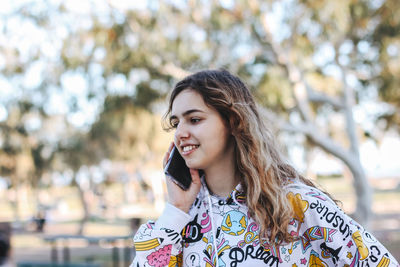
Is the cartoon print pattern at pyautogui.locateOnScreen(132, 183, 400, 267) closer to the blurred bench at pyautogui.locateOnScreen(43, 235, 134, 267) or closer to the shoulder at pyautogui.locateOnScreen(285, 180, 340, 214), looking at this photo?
the shoulder at pyautogui.locateOnScreen(285, 180, 340, 214)

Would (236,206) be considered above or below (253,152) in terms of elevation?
below

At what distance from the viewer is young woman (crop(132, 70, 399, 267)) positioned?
5.46ft

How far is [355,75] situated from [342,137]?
817cm

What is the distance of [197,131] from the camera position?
1796mm

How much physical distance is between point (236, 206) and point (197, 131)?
32 cm

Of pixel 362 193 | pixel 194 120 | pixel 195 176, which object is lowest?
pixel 362 193

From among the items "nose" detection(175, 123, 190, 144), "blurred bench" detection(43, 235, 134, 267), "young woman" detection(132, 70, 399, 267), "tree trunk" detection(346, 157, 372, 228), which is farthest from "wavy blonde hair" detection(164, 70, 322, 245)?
"tree trunk" detection(346, 157, 372, 228)

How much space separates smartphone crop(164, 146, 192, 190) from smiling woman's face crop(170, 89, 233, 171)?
9 centimetres

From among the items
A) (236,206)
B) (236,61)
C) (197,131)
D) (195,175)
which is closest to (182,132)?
(197,131)

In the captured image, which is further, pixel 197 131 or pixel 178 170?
pixel 178 170

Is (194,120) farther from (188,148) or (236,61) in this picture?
(236,61)

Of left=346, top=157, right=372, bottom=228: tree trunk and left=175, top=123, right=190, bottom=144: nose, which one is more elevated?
left=175, top=123, right=190, bottom=144: nose

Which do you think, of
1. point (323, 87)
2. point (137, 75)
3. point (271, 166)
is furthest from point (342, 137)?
point (271, 166)

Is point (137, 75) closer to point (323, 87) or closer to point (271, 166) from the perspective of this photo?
point (323, 87)
